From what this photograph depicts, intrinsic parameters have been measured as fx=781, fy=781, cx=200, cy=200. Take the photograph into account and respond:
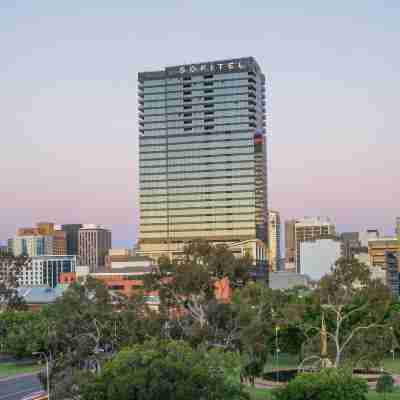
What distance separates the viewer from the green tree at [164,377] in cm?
4475

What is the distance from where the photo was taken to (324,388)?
53.7 metres

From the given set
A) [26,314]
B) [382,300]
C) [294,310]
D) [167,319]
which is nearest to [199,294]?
[167,319]

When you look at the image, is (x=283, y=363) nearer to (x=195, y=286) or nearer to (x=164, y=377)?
(x=195, y=286)

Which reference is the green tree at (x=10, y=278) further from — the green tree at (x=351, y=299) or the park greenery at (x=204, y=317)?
the green tree at (x=351, y=299)

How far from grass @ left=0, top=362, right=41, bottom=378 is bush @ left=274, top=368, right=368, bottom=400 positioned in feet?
152

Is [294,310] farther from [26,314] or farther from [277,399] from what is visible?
[26,314]

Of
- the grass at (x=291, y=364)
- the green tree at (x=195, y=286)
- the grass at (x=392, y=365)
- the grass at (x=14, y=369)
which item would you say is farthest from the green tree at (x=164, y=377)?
the grass at (x=392, y=365)

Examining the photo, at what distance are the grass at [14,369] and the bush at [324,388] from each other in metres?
46.3

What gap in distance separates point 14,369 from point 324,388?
54.3 meters

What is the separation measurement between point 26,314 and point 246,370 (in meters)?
47.3

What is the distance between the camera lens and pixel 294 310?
76625mm

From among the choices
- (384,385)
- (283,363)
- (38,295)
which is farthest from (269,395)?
(38,295)

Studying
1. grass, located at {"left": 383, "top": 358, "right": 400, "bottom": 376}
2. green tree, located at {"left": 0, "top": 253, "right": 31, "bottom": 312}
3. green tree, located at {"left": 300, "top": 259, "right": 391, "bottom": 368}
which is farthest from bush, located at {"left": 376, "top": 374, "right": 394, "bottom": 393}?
green tree, located at {"left": 0, "top": 253, "right": 31, "bottom": 312}

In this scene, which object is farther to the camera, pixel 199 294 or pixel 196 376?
pixel 199 294
